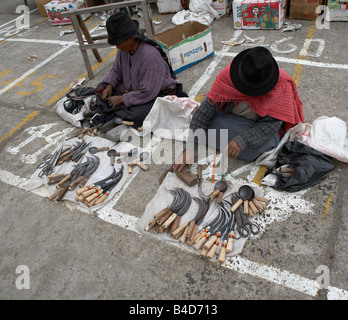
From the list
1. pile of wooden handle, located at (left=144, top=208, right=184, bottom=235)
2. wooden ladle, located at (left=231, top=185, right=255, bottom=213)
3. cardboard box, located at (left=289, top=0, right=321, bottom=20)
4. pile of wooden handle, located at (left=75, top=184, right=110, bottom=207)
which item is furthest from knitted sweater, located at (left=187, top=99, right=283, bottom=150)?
cardboard box, located at (left=289, top=0, right=321, bottom=20)

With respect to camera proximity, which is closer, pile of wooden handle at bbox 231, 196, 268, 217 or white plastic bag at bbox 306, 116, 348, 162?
pile of wooden handle at bbox 231, 196, 268, 217

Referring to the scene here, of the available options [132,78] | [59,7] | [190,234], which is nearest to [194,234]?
[190,234]

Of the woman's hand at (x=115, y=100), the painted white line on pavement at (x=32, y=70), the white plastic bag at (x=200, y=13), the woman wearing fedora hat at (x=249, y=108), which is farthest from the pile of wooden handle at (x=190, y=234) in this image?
the white plastic bag at (x=200, y=13)

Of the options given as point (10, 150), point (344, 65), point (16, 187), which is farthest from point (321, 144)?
point (10, 150)

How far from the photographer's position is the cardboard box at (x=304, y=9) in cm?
566

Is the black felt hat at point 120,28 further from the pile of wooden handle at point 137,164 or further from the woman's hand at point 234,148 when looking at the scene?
the woman's hand at point 234,148

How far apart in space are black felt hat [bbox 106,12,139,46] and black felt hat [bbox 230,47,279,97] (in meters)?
1.55

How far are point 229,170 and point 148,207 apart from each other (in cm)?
106

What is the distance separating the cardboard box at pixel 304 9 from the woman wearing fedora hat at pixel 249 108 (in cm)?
397

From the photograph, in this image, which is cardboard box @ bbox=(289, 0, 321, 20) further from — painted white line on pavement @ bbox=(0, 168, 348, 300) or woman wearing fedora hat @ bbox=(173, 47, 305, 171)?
painted white line on pavement @ bbox=(0, 168, 348, 300)

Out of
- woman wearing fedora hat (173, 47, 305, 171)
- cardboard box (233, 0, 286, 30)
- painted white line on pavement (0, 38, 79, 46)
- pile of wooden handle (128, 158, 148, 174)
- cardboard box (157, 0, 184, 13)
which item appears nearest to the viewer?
woman wearing fedora hat (173, 47, 305, 171)

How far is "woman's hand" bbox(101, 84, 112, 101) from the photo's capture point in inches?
165

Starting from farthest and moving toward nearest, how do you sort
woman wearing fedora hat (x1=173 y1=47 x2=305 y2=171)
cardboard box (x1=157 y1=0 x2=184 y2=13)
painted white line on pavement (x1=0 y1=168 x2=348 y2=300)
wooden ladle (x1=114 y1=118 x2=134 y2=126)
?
1. cardboard box (x1=157 y1=0 x2=184 y2=13)
2. wooden ladle (x1=114 y1=118 x2=134 y2=126)
3. woman wearing fedora hat (x1=173 y1=47 x2=305 y2=171)
4. painted white line on pavement (x1=0 y1=168 x2=348 y2=300)
